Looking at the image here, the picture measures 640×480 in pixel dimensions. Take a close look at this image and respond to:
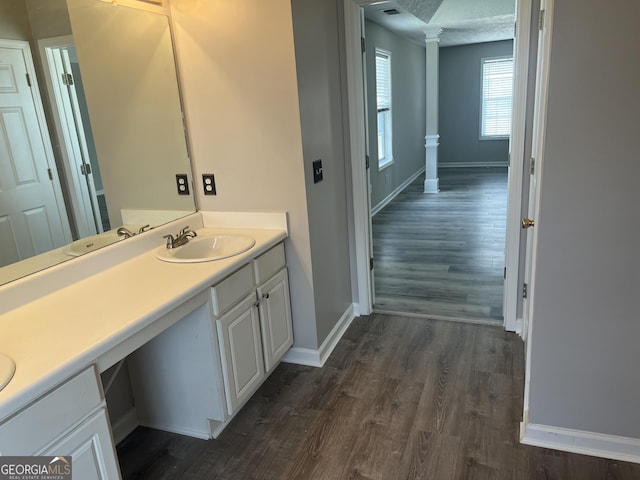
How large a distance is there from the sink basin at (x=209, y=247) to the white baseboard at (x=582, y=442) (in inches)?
59.3

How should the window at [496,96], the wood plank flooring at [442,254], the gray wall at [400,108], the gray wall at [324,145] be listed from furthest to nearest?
1. the window at [496,96]
2. the gray wall at [400,108]
3. the wood plank flooring at [442,254]
4. the gray wall at [324,145]

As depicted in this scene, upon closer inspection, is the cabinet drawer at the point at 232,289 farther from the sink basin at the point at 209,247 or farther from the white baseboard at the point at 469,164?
the white baseboard at the point at 469,164

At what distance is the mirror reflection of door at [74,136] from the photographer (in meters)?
1.87

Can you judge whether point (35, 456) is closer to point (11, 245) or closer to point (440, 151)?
point (11, 245)

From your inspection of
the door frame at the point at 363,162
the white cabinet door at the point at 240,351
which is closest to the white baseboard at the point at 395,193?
the door frame at the point at 363,162

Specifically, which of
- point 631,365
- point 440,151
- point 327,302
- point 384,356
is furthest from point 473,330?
point 440,151

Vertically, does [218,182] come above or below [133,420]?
above

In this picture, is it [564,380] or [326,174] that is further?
[326,174]

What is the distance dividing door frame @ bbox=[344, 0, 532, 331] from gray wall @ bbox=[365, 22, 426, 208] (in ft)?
10.1

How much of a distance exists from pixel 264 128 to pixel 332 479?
1.67 metres

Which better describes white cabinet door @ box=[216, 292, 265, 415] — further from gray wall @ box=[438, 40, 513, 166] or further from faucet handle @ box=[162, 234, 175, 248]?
gray wall @ box=[438, 40, 513, 166]

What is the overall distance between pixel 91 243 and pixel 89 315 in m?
0.56

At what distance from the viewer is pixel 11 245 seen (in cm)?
170

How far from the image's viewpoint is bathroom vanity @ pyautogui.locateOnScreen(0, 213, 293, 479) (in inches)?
49.4
